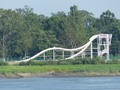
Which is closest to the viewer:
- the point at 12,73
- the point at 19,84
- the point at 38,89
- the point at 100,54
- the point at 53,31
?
the point at 38,89

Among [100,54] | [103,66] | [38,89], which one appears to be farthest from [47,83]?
[100,54]

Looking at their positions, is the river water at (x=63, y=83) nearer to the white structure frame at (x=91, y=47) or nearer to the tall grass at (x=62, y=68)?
the tall grass at (x=62, y=68)

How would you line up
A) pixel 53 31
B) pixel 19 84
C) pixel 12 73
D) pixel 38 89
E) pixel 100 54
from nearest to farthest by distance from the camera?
pixel 38 89 → pixel 19 84 → pixel 12 73 → pixel 100 54 → pixel 53 31

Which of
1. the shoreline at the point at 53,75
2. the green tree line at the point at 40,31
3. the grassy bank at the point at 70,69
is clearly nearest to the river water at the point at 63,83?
the shoreline at the point at 53,75

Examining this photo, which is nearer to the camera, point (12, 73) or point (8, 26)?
point (12, 73)

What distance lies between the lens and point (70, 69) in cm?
9856

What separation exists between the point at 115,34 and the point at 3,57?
18.8m

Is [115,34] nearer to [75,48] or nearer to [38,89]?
[75,48]

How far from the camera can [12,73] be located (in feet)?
316

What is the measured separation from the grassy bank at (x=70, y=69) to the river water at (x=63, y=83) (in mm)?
2321

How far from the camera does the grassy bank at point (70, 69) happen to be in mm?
96750

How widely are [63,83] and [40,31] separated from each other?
1512 inches

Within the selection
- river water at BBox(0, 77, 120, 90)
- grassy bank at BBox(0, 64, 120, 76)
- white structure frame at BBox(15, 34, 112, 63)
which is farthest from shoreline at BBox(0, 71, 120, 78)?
white structure frame at BBox(15, 34, 112, 63)

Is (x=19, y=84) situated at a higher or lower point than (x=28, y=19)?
lower
